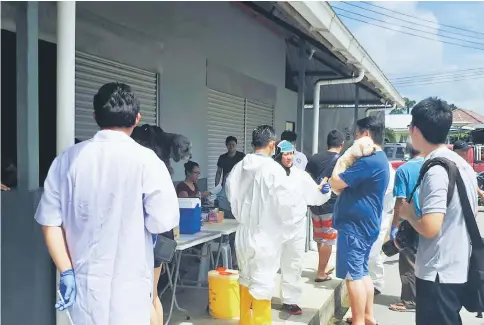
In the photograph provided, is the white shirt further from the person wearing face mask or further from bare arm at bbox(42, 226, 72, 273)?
bare arm at bbox(42, 226, 72, 273)

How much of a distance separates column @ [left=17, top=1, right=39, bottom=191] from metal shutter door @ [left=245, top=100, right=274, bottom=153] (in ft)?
23.3

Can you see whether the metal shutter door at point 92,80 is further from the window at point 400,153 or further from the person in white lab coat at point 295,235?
the window at point 400,153

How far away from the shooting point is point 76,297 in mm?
2215

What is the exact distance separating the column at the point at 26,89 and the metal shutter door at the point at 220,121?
5161mm

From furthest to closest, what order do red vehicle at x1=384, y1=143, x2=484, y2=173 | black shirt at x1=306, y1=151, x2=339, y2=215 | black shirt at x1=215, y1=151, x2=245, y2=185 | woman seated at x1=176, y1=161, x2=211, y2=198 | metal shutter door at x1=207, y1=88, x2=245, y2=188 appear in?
1. red vehicle at x1=384, y1=143, x2=484, y2=173
2. metal shutter door at x1=207, y1=88, x2=245, y2=188
3. black shirt at x1=215, y1=151, x2=245, y2=185
4. black shirt at x1=306, y1=151, x2=339, y2=215
5. woman seated at x1=176, y1=161, x2=211, y2=198

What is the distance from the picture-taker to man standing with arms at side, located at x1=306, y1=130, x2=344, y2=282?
536 cm

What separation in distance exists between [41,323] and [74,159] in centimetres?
100

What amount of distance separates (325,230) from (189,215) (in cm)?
184

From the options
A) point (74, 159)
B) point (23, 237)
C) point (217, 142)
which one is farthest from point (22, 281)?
point (217, 142)

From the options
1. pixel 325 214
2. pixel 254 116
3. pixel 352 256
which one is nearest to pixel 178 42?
pixel 325 214

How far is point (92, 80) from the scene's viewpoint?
513 centimetres

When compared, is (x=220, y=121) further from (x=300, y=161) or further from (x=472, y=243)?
(x=472, y=243)

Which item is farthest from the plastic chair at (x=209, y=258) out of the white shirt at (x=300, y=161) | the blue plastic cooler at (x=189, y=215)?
the white shirt at (x=300, y=161)

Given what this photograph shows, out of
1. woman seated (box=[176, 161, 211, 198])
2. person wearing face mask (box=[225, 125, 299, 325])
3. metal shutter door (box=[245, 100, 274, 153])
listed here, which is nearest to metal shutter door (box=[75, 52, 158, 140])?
woman seated (box=[176, 161, 211, 198])
